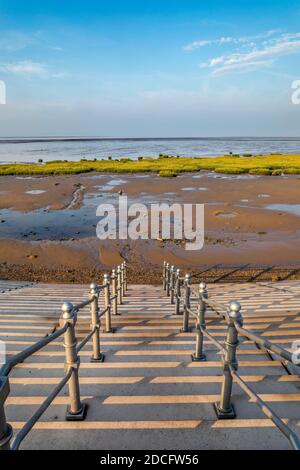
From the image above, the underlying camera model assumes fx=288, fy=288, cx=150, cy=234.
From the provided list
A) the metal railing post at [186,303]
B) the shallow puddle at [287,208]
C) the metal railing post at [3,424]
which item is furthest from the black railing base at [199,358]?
the shallow puddle at [287,208]

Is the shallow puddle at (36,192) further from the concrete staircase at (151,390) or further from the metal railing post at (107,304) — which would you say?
the metal railing post at (107,304)

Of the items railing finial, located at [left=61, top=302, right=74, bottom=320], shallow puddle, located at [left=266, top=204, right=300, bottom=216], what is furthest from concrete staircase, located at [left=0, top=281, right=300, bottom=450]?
shallow puddle, located at [left=266, top=204, right=300, bottom=216]

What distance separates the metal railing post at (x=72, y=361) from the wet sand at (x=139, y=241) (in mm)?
8492

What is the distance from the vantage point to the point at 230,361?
250 cm

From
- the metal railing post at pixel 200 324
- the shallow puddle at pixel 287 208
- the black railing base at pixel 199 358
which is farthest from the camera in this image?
the shallow puddle at pixel 287 208

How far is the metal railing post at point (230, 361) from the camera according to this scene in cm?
239

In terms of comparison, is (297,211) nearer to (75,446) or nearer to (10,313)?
(10,313)

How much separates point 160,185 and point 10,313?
27.0 m

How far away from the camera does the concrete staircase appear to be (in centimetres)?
239

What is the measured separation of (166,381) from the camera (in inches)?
124

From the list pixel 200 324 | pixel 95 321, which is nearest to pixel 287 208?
pixel 200 324

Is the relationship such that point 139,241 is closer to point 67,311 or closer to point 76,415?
point 76,415

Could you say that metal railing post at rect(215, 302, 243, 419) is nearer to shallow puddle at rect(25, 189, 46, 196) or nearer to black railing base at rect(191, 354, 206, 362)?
black railing base at rect(191, 354, 206, 362)
